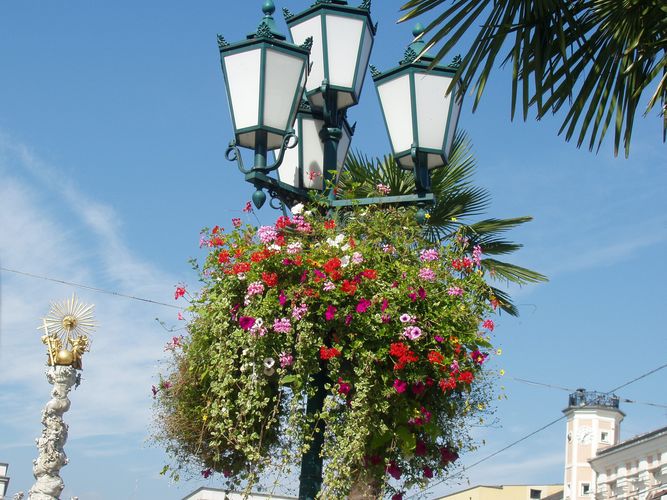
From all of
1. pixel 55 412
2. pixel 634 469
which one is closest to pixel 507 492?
pixel 634 469

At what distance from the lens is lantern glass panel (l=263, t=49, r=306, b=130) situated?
5.04 meters

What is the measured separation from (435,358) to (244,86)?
63.9 inches

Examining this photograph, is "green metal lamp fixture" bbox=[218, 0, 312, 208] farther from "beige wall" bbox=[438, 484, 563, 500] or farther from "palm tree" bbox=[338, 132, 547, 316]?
"beige wall" bbox=[438, 484, 563, 500]

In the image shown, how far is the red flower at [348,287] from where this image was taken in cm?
450

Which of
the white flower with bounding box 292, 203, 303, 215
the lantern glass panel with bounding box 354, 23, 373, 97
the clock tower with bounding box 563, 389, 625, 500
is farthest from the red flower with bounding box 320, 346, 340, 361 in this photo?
the clock tower with bounding box 563, 389, 625, 500

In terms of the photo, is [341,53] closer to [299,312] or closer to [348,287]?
[348,287]

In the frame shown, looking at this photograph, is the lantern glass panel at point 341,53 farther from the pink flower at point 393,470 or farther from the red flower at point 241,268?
the pink flower at point 393,470

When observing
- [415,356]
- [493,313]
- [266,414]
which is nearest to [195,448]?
[266,414]

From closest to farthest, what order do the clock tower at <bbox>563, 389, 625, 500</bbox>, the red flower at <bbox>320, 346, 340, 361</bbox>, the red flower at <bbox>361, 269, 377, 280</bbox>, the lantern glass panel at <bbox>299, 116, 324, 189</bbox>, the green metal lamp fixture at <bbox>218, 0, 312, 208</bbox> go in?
the red flower at <bbox>320, 346, 340, 361</bbox>, the red flower at <bbox>361, 269, 377, 280</bbox>, the green metal lamp fixture at <bbox>218, 0, 312, 208</bbox>, the lantern glass panel at <bbox>299, 116, 324, 189</bbox>, the clock tower at <bbox>563, 389, 625, 500</bbox>

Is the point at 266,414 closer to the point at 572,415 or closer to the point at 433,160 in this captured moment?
the point at 433,160

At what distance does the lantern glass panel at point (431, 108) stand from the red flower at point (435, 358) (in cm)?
125

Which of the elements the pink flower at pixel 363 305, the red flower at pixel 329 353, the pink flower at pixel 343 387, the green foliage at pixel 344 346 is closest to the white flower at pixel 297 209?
the green foliage at pixel 344 346

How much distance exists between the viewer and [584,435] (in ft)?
166

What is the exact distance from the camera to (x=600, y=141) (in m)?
5.16
